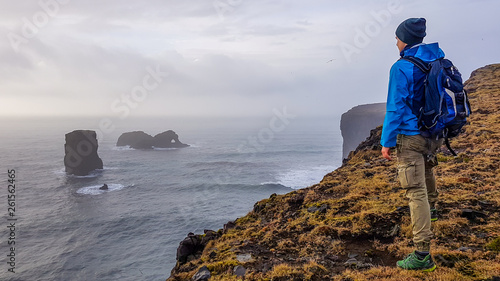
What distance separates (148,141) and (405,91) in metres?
135

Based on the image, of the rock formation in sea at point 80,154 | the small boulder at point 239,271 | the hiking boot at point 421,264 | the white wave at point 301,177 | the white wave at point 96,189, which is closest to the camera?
→ the hiking boot at point 421,264

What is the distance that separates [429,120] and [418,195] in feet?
4.18

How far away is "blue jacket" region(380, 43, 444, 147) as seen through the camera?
4.46 m

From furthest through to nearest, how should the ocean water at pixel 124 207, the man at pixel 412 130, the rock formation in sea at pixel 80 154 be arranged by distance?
the rock formation in sea at pixel 80 154
the ocean water at pixel 124 207
the man at pixel 412 130

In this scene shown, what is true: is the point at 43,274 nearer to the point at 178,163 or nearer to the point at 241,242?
the point at 241,242

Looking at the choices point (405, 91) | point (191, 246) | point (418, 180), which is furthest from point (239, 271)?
point (405, 91)

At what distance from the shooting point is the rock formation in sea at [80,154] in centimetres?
7762

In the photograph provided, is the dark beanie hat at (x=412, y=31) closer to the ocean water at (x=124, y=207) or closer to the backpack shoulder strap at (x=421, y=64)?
the backpack shoulder strap at (x=421, y=64)

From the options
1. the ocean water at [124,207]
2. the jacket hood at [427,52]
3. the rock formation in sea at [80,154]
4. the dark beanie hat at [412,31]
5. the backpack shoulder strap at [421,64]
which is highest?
the dark beanie hat at [412,31]

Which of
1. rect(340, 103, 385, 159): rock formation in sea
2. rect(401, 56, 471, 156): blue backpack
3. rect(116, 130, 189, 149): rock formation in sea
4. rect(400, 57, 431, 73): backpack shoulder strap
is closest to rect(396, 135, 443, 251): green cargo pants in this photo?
rect(401, 56, 471, 156): blue backpack

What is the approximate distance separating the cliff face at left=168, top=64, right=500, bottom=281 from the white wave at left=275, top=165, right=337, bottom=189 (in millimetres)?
51341

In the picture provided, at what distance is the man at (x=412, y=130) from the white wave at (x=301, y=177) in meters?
59.1

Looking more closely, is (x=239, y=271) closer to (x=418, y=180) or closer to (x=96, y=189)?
(x=418, y=180)

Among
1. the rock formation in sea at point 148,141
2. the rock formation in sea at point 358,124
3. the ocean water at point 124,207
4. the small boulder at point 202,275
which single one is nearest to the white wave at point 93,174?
the ocean water at point 124,207
